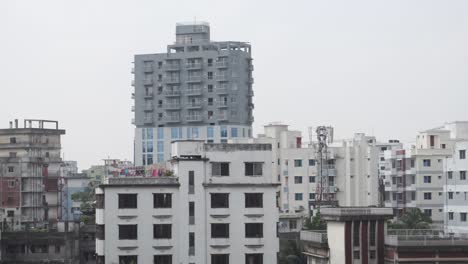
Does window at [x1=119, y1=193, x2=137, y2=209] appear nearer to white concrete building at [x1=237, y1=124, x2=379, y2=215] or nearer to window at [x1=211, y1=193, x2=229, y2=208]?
window at [x1=211, y1=193, x2=229, y2=208]

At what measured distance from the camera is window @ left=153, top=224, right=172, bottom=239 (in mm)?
69938

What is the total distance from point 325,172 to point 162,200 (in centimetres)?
6206

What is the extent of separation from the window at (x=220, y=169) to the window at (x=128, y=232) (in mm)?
6170

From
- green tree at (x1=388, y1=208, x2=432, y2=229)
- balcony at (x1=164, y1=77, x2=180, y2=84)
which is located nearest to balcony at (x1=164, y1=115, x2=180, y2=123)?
balcony at (x1=164, y1=77, x2=180, y2=84)

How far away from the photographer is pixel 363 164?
133m

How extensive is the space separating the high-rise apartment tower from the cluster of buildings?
20 centimetres

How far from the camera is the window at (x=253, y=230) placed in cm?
7081

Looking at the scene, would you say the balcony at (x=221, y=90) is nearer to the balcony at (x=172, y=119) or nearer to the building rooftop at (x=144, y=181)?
the balcony at (x=172, y=119)

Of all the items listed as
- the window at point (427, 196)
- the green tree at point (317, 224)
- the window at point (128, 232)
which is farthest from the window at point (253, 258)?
the window at point (427, 196)

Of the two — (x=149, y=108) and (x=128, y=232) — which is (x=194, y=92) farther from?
(x=128, y=232)

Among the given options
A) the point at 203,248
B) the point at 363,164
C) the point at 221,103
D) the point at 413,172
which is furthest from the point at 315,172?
the point at 203,248

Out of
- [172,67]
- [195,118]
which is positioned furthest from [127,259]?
[172,67]

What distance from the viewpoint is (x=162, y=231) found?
70.0m

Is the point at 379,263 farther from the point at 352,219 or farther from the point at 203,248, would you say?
the point at 203,248
